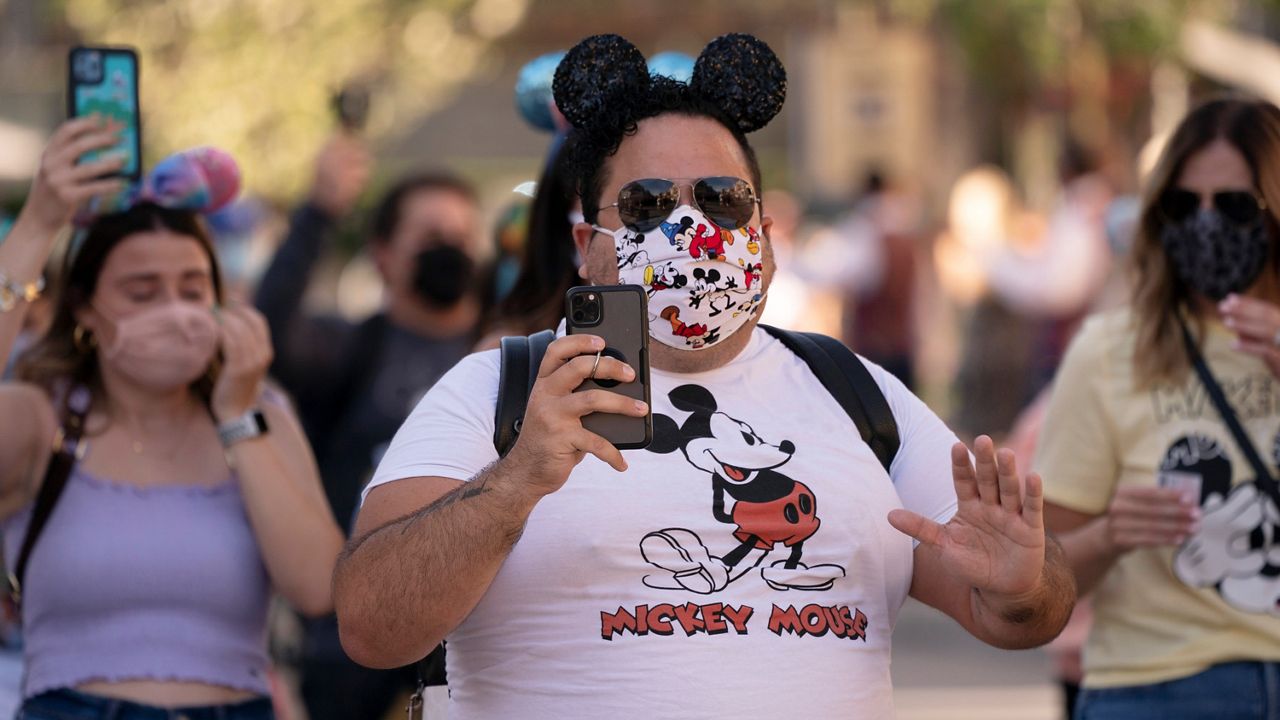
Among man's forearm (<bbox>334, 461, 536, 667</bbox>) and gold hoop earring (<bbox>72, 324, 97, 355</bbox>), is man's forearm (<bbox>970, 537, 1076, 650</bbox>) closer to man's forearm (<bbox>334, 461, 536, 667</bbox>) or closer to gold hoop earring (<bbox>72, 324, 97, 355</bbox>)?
man's forearm (<bbox>334, 461, 536, 667</bbox>)

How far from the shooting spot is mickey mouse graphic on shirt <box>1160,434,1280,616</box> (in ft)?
13.8

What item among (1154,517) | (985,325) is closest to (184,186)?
(1154,517)

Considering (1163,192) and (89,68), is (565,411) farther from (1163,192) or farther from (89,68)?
(89,68)

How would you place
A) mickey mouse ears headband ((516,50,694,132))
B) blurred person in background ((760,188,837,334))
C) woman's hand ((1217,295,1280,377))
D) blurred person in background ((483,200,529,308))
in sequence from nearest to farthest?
woman's hand ((1217,295,1280,377))
mickey mouse ears headband ((516,50,694,132))
blurred person in background ((483,200,529,308))
blurred person in background ((760,188,837,334))

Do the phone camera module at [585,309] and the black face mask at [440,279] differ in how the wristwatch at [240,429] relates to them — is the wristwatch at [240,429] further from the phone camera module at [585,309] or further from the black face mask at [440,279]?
the black face mask at [440,279]

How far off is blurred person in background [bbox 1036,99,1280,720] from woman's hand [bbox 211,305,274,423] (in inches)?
75.5

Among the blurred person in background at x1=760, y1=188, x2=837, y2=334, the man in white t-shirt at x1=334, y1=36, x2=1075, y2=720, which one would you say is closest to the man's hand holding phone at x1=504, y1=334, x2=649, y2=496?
the man in white t-shirt at x1=334, y1=36, x2=1075, y2=720

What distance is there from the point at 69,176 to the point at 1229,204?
108 inches

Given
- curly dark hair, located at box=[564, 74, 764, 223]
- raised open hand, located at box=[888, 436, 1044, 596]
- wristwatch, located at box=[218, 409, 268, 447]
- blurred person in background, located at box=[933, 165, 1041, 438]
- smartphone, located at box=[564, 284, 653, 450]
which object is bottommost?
blurred person in background, located at box=[933, 165, 1041, 438]

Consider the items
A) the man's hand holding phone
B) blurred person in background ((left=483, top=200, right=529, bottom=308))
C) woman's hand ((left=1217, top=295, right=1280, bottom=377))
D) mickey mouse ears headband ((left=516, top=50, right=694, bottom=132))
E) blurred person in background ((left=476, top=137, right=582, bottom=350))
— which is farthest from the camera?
blurred person in background ((left=483, top=200, right=529, bottom=308))

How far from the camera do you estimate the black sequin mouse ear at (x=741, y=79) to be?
365cm

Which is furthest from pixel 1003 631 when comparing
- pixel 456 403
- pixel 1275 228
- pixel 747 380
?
pixel 1275 228

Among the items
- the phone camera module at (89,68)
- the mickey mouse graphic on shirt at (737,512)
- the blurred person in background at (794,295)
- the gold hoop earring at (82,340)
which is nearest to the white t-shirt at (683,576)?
the mickey mouse graphic on shirt at (737,512)

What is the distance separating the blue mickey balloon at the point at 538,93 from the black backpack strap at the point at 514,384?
1545mm
